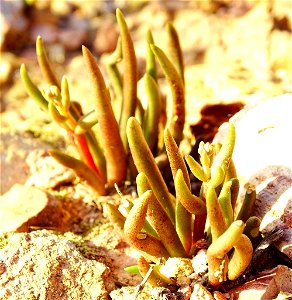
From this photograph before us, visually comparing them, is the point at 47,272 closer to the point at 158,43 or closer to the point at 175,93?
the point at 175,93

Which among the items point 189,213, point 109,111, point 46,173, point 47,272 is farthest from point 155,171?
point 46,173

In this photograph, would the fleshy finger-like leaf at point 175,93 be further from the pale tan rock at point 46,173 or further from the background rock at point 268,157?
the pale tan rock at point 46,173

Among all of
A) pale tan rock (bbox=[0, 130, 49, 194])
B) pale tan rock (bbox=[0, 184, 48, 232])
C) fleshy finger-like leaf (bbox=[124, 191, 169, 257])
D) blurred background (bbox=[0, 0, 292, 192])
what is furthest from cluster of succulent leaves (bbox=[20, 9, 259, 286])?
blurred background (bbox=[0, 0, 292, 192])

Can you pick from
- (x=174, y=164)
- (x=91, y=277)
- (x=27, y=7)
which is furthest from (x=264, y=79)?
(x=27, y=7)

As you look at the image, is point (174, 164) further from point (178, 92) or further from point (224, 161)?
point (178, 92)

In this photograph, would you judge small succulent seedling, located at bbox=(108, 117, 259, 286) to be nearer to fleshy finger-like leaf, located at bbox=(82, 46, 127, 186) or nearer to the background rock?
the background rock

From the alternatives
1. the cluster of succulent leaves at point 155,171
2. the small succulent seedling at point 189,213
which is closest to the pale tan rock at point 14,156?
the cluster of succulent leaves at point 155,171

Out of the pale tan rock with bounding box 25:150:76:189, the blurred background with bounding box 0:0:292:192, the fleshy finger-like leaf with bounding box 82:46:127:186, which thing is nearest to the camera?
the fleshy finger-like leaf with bounding box 82:46:127:186
